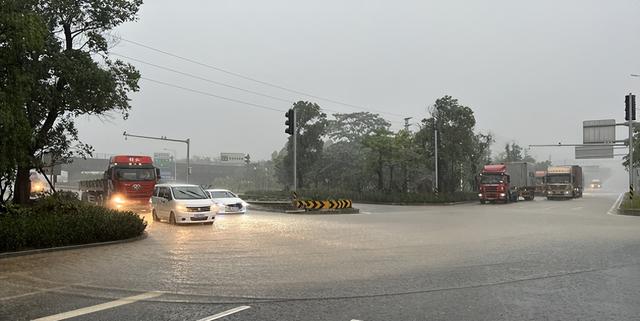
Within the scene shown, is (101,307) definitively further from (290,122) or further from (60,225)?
(290,122)

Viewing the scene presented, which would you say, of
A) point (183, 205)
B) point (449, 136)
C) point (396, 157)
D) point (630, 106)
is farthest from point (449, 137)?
point (183, 205)

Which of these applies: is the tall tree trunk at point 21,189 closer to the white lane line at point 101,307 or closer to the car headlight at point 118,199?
the car headlight at point 118,199

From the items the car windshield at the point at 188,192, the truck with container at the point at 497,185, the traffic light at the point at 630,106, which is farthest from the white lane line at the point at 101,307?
the truck with container at the point at 497,185

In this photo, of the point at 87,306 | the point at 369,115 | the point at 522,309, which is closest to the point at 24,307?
the point at 87,306

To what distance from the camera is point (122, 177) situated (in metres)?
27.1

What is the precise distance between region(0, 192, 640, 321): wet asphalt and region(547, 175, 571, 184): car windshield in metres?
38.5

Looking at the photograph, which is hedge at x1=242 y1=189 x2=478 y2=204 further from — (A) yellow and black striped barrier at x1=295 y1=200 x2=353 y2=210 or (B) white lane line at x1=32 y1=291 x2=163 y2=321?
(B) white lane line at x1=32 y1=291 x2=163 y2=321

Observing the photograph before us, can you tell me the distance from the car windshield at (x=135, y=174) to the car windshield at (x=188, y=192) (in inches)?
278

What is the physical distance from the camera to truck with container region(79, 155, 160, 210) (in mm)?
26938

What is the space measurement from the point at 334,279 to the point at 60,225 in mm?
8130

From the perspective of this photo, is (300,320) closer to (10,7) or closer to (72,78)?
(10,7)

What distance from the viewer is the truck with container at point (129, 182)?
2694 centimetres

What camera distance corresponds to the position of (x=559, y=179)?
5122 cm

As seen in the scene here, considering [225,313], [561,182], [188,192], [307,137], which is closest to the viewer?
[225,313]
